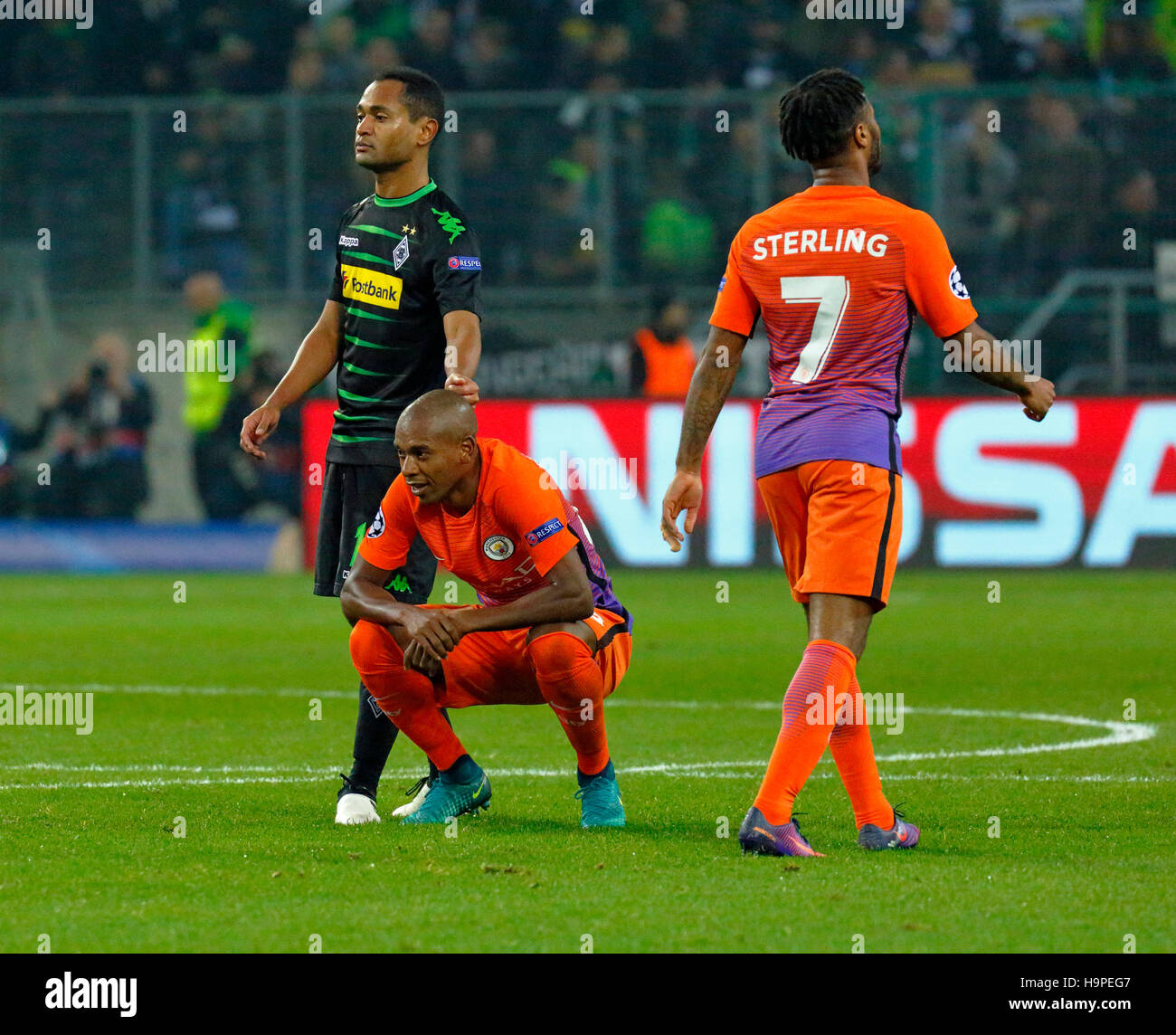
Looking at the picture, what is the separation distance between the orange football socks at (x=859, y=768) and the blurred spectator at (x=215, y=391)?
12450 millimetres

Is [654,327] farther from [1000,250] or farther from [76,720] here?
[76,720]

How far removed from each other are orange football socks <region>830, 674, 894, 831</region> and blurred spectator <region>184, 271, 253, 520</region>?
12450 mm

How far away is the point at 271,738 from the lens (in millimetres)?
7984

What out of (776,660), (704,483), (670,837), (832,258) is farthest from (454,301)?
(704,483)

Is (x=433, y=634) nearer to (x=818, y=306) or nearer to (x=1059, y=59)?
(x=818, y=306)

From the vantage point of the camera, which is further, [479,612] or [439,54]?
[439,54]

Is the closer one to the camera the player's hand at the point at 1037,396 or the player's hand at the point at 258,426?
the player's hand at the point at 1037,396

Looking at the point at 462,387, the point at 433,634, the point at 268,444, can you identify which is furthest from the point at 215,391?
the point at 433,634

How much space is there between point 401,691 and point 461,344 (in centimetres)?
102

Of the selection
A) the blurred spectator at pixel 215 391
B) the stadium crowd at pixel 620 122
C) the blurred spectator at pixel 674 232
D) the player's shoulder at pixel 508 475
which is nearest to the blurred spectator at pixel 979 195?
the stadium crowd at pixel 620 122

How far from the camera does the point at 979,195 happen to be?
17.0 m

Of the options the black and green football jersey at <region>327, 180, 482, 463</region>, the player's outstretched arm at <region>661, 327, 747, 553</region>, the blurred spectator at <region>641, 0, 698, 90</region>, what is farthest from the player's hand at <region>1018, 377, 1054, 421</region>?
the blurred spectator at <region>641, 0, 698, 90</region>

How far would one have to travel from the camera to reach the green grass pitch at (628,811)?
4.37m

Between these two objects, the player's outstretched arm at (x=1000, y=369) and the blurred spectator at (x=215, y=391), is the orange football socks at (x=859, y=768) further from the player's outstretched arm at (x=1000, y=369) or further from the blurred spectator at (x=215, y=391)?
the blurred spectator at (x=215, y=391)
